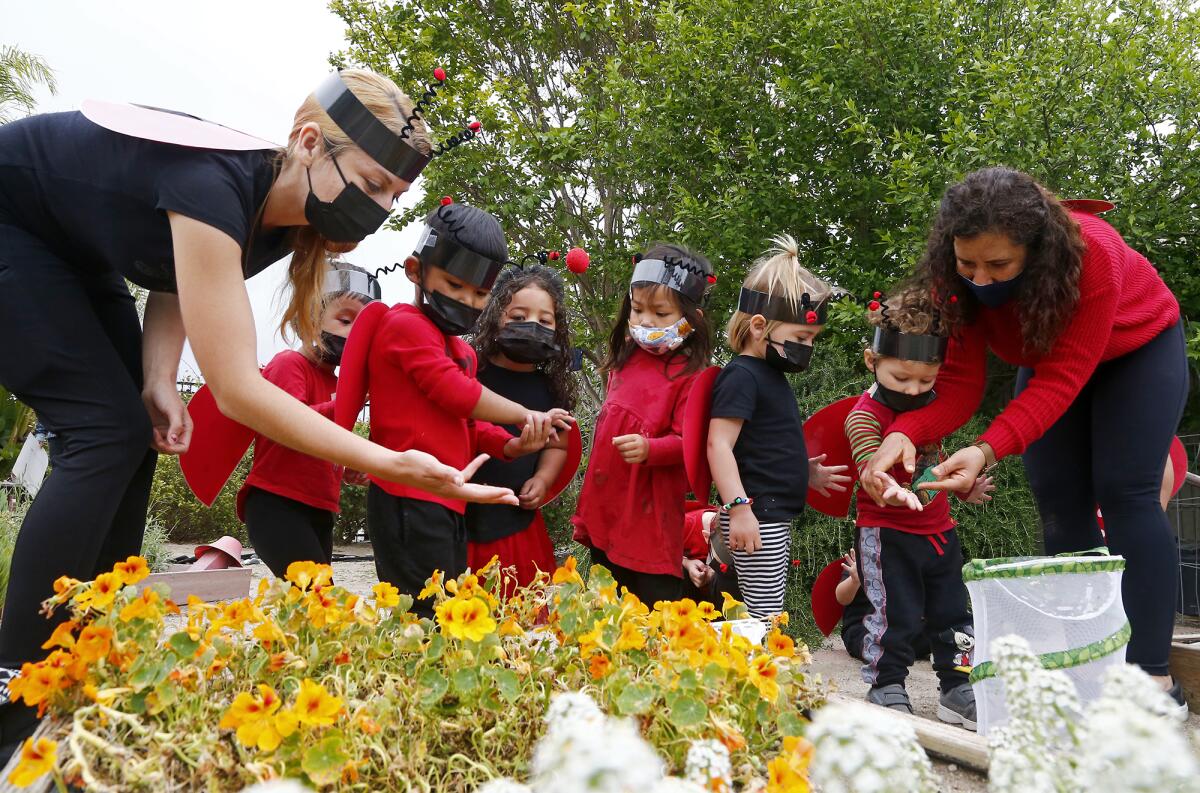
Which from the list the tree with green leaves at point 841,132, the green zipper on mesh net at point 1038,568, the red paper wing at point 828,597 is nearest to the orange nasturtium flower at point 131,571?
the green zipper on mesh net at point 1038,568

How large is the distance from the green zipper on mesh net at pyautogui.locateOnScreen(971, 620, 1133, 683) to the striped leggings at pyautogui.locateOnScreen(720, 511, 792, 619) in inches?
39.5

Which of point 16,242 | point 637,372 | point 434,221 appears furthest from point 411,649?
point 637,372

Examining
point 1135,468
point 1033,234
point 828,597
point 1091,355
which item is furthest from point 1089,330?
point 828,597

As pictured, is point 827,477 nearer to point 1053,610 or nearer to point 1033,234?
point 1033,234

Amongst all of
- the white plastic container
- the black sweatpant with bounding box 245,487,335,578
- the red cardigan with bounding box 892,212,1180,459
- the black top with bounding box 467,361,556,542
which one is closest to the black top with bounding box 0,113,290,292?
the black sweatpant with bounding box 245,487,335,578

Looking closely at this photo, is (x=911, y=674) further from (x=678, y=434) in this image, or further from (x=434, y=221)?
(x=434, y=221)

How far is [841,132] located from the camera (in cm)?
598

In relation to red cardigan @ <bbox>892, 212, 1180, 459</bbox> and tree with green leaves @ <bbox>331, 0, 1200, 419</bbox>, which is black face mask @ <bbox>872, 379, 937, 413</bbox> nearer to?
red cardigan @ <bbox>892, 212, 1180, 459</bbox>

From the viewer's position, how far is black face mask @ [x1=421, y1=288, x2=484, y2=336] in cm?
268

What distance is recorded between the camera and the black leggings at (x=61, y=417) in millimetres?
1616

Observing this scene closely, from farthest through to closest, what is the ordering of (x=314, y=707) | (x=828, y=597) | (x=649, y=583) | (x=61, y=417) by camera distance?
(x=828, y=597) < (x=649, y=583) < (x=61, y=417) < (x=314, y=707)

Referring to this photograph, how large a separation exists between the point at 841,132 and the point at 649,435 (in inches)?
152

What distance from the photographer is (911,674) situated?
11.9 feet

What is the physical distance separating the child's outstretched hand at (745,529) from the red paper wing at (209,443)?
1.63m
